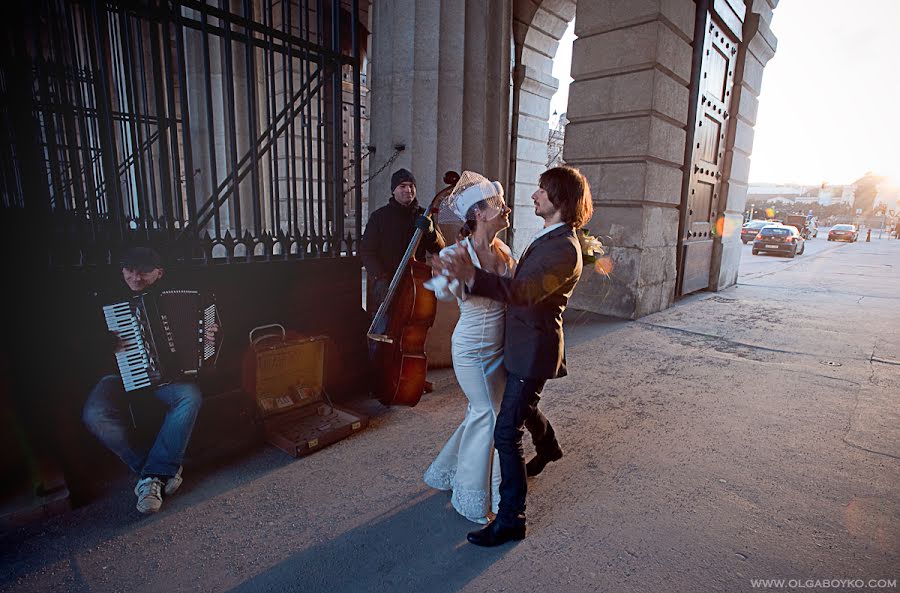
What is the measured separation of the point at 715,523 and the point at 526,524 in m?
1.09

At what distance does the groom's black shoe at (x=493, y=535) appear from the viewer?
97.6 inches

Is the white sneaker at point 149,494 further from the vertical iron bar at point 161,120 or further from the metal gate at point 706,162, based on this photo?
the metal gate at point 706,162

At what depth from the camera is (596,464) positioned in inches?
130

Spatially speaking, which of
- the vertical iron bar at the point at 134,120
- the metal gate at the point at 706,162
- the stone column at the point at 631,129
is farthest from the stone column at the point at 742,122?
the vertical iron bar at the point at 134,120

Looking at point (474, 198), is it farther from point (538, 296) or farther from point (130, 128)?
point (130, 128)

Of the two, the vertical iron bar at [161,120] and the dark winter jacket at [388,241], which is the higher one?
the vertical iron bar at [161,120]

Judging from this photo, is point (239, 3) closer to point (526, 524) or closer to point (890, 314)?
point (526, 524)

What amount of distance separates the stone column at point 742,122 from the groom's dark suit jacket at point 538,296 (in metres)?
8.61

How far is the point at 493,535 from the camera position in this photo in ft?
8.13

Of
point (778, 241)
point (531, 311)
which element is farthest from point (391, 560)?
point (778, 241)

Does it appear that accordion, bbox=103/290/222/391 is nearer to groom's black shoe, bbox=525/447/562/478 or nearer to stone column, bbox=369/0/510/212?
groom's black shoe, bbox=525/447/562/478

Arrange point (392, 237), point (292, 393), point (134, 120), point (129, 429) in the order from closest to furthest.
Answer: point (129, 429), point (134, 120), point (292, 393), point (392, 237)

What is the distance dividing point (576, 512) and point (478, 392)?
0.96 metres

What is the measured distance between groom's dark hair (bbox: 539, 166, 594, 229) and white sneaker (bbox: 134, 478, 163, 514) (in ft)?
9.16
